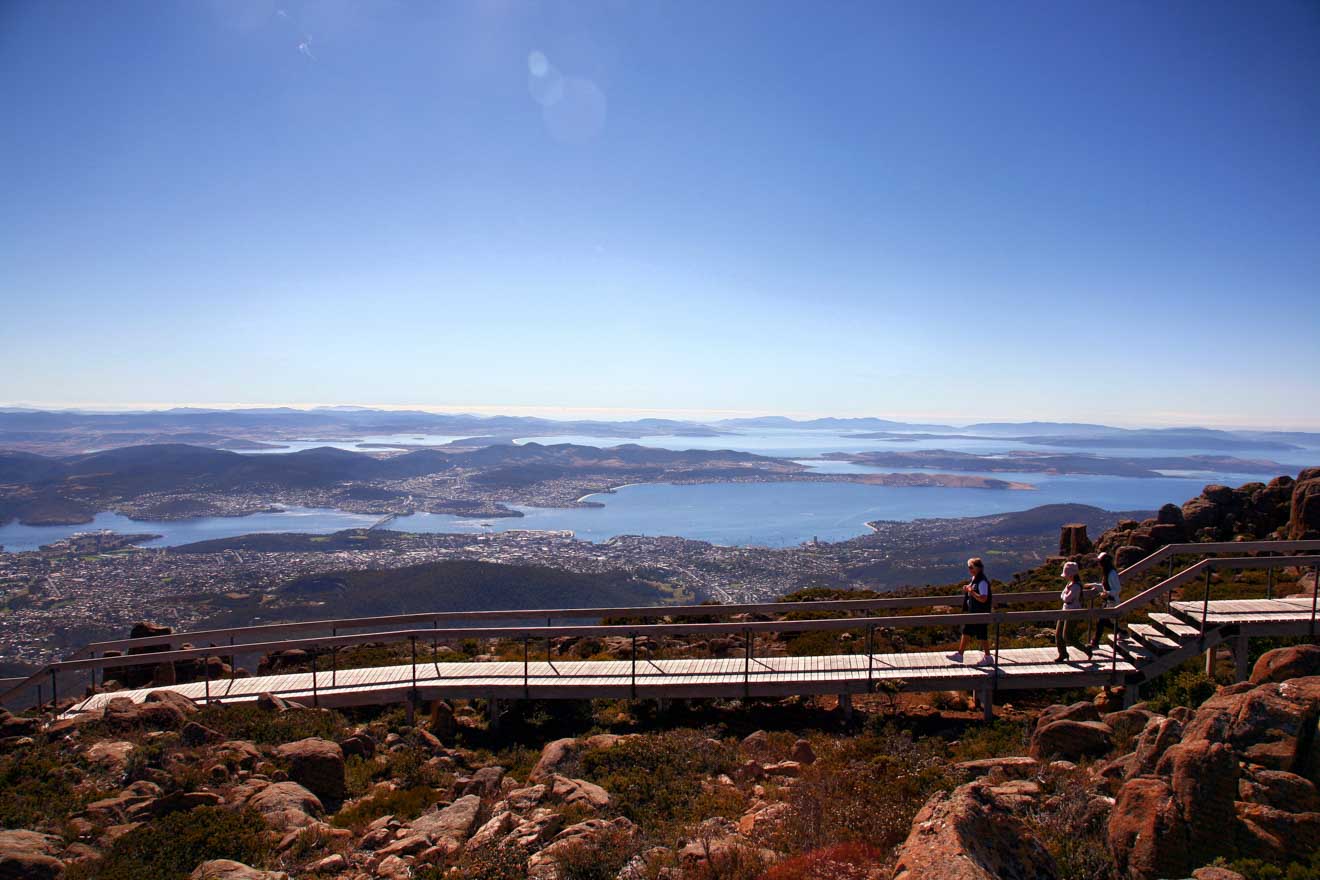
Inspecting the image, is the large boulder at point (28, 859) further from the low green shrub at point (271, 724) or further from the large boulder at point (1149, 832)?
the large boulder at point (1149, 832)

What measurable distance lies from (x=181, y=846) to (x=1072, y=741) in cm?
875

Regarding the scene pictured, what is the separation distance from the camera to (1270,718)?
5.57 metres

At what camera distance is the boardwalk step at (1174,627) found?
9445mm

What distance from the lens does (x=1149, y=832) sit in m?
4.39

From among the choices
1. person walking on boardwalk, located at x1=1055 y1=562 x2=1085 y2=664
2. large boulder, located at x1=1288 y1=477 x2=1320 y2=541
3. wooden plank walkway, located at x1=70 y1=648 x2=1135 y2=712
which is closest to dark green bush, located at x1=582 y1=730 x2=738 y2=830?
wooden plank walkway, located at x1=70 y1=648 x2=1135 y2=712

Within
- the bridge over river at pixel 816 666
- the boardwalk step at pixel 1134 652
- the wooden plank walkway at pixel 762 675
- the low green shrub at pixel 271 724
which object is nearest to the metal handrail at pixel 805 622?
the bridge over river at pixel 816 666

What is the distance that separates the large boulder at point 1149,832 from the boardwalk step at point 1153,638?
5834 mm

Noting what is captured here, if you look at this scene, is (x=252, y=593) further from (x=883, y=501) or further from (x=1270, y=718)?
(x=883, y=501)

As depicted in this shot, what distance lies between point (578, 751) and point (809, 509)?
530ft

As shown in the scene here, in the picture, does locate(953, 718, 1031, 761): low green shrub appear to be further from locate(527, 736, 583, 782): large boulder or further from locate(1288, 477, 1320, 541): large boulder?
locate(1288, 477, 1320, 541): large boulder

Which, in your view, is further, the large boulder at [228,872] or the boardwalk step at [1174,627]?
the boardwalk step at [1174,627]

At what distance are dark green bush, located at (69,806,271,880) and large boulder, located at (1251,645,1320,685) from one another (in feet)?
33.7

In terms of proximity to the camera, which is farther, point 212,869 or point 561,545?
point 561,545

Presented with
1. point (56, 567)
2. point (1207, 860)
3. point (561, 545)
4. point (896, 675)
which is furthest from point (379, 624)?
point (56, 567)
